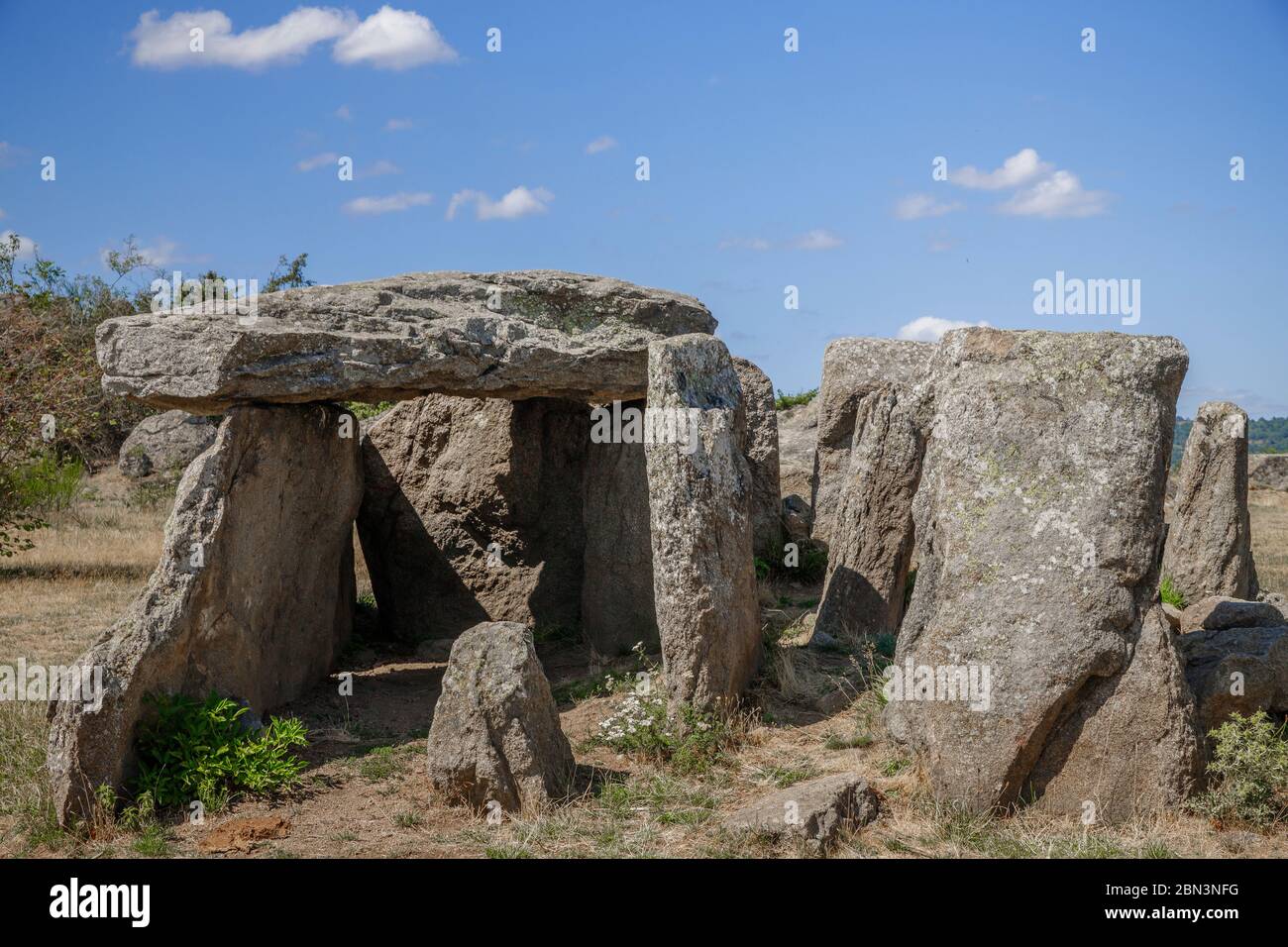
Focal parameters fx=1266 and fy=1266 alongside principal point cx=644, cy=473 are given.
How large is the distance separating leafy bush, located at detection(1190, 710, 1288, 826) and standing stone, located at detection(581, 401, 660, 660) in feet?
18.2

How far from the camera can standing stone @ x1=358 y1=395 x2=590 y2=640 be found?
13.2m

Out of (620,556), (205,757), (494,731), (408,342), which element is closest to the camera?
(494,731)

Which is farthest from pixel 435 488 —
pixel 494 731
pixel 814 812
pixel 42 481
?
pixel 814 812

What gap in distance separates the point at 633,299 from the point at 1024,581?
4.94 m

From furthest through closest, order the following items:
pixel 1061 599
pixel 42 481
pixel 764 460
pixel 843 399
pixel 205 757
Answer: pixel 42 481
pixel 843 399
pixel 764 460
pixel 205 757
pixel 1061 599

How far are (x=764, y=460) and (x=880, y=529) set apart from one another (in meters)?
3.70

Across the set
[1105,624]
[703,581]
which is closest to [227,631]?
[703,581]

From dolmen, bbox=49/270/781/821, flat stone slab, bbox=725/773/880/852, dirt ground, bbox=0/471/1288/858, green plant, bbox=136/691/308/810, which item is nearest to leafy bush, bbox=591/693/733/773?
dirt ground, bbox=0/471/1288/858

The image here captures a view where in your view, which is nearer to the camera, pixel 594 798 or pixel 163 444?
pixel 594 798

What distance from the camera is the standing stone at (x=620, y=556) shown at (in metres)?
12.0

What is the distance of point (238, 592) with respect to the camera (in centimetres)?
990

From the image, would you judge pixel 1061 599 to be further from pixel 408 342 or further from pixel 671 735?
pixel 408 342

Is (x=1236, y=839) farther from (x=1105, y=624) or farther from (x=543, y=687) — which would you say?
(x=543, y=687)

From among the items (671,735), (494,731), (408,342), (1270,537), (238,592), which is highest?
(408,342)
